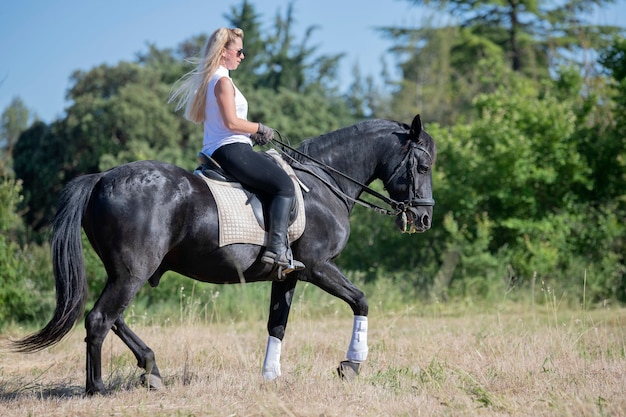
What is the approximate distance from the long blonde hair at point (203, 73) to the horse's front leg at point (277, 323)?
1.76 meters

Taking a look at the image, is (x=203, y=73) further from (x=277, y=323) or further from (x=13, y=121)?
(x=13, y=121)

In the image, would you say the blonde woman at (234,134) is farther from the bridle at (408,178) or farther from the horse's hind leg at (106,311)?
the horse's hind leg at (106,311)

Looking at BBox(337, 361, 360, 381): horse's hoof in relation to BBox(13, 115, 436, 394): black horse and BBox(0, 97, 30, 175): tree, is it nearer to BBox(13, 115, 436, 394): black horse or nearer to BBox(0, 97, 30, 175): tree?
BBox(13, 115, 436, 394): black horse

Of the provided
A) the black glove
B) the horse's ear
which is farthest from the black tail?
the horse's ear

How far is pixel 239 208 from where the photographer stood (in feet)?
20.3

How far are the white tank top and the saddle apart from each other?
0.52 feet

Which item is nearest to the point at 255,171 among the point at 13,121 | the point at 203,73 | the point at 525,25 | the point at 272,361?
the point at 203,73

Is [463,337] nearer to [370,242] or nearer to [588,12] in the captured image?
[370,242]

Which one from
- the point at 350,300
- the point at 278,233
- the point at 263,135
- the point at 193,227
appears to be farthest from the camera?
the point at 350,300

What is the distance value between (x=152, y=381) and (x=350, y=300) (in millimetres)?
1926

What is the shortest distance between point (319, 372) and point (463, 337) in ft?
9.90

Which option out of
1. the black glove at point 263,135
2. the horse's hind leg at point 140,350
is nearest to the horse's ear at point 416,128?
the black glove at point 263,135

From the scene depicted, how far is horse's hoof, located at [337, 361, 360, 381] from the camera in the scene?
664 cm

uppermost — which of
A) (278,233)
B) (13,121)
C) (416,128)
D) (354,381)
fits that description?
(13,121)
